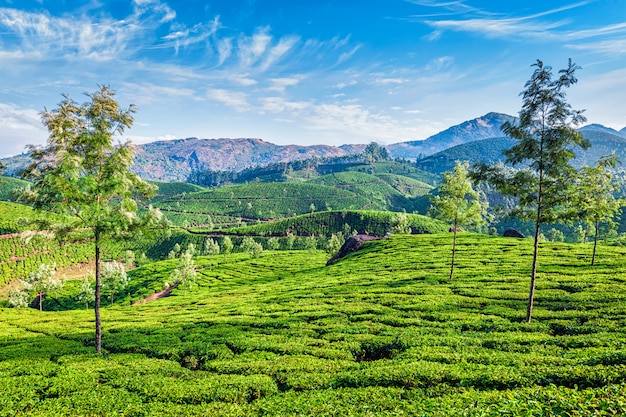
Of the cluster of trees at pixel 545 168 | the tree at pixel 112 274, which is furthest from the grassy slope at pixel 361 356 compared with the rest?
the tree at pixel 112 274

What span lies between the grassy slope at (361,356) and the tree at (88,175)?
9.22 meters

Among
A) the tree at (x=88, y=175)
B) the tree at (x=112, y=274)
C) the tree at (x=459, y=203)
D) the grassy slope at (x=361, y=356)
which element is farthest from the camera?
the tree at (x=112, y=274)

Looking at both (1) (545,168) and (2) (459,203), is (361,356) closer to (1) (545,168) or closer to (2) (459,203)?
(1) (545,168)

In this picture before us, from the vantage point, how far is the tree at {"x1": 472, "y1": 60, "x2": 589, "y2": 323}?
21172 millimetres

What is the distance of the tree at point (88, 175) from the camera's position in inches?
764

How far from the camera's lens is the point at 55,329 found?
33.6 metres

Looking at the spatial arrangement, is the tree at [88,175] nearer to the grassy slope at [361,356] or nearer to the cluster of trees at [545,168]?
the grassy slope at [361,356]

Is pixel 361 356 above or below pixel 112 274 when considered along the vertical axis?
above

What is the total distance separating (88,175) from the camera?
65.9 feet

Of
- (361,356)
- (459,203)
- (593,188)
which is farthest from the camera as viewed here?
(459,203)

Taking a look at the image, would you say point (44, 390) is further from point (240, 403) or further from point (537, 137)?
point (537, 137)

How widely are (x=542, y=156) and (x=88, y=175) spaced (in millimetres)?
31482

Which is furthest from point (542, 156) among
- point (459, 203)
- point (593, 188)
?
point (459, 203)

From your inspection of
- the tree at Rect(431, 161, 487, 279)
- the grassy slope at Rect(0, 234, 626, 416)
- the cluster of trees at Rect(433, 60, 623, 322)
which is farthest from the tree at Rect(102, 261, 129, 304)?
the cluster of trees at Rect(433, 60, 623, 322)
